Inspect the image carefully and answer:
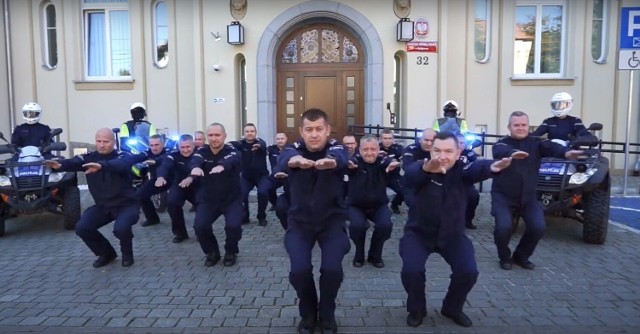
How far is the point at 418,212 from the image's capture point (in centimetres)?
416

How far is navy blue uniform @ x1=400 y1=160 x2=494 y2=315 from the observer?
399 cm

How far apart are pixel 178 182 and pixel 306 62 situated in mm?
6077

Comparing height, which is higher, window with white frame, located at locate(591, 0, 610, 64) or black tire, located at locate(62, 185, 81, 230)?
window with white frame, located at locate(591, 0, 610, 64)

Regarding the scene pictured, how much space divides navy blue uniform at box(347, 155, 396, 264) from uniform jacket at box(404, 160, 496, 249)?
4.86ft

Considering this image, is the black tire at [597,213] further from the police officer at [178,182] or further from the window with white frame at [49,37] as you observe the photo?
the window with white frame at [49,37]

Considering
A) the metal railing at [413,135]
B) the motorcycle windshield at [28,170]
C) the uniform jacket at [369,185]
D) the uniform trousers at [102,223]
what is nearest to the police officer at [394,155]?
the uniform jacket at [369,185]

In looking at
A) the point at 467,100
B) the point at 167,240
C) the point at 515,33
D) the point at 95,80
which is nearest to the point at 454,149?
the point at 167,240

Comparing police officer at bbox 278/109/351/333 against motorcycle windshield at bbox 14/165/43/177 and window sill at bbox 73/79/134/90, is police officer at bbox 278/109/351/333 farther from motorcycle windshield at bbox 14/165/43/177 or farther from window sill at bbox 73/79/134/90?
window sill at bbox 73/79/134/90

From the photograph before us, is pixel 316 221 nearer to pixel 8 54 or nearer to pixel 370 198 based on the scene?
pixel 370 198

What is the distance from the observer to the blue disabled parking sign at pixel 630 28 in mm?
8836

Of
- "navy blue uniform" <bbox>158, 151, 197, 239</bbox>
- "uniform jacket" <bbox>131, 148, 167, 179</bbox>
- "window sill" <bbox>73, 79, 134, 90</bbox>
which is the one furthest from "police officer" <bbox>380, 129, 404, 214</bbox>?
"window sill" <bbox>73, 79, 134, 90</bbox>

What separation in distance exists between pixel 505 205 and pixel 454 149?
205cm

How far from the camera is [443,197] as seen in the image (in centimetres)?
406

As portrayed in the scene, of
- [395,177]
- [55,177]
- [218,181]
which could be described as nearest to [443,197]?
[395,177]
